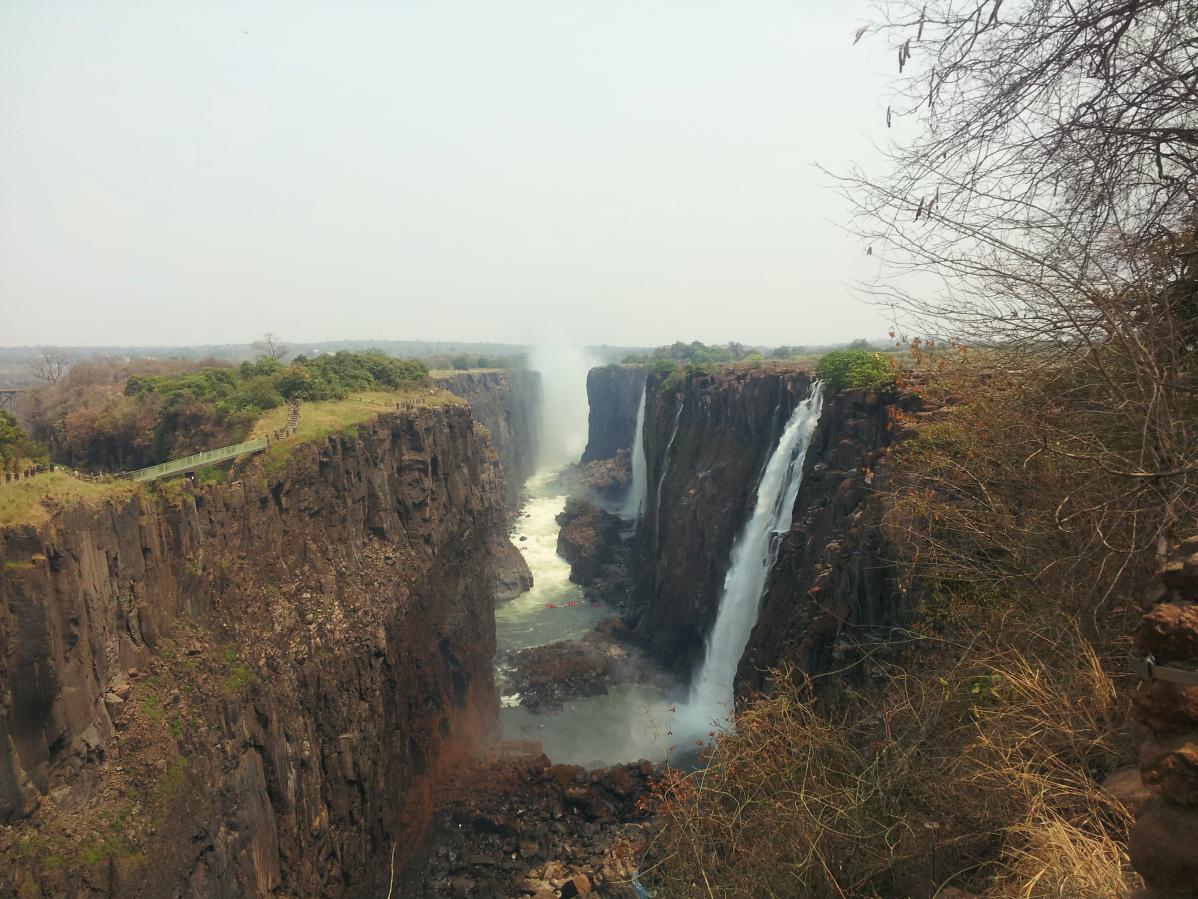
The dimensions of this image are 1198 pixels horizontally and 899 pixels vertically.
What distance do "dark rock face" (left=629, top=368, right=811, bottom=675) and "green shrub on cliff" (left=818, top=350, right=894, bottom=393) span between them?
3.24 m

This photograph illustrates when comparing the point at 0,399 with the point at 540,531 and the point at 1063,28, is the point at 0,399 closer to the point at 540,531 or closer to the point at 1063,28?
the point at 540,531

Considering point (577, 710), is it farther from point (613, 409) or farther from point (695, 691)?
point (613, 409)

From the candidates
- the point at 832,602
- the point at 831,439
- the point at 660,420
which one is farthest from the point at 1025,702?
the point at 660,420

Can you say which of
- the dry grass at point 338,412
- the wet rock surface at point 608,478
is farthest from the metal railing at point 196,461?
the wet rock surface at point 608,478

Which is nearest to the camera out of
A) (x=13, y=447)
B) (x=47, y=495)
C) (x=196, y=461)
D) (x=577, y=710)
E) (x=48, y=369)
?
(x=47, y=495)

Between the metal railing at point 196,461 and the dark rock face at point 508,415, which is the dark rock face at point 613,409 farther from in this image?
the metal railing at point 196,461

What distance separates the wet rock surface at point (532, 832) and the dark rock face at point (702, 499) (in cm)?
1032

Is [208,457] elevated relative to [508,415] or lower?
elevated

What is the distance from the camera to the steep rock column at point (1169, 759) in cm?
325

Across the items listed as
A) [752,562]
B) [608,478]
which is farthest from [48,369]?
[752,562]

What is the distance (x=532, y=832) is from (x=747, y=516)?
16517mm

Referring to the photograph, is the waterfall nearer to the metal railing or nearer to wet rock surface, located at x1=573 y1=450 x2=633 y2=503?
wet rock surface, located at x1=573 y1=450 x2=633 y2=503

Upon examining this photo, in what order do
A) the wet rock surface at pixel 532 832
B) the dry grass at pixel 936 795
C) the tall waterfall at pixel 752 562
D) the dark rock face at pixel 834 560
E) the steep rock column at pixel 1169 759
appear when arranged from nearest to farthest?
the steep rock column at pixel 1169 759 → the dry grass at pixel 936 795 → the dark rock face at pixel 834 560 → the wet rock surface at pixel 532 832 → the tall waterfall at pixel 752 562

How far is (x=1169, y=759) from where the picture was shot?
3.31 metres
